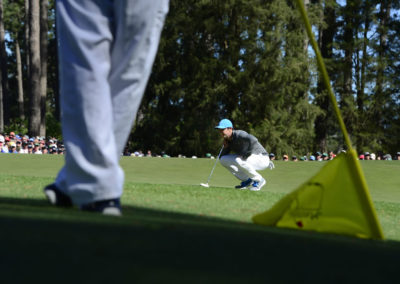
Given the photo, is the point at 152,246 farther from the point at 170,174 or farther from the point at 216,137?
the point at 216,137

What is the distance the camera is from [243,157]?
1080 centimetres

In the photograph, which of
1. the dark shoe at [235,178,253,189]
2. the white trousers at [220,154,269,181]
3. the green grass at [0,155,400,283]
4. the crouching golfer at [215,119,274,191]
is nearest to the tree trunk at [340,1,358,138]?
the crouching golfer at [215,119,274,191]

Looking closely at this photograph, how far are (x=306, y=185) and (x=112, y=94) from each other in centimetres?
121

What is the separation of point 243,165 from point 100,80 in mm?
7526

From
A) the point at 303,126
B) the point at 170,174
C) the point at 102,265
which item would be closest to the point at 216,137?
the point at 303,126

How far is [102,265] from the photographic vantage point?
1.62 meters

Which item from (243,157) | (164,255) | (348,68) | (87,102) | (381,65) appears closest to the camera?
(164,255)

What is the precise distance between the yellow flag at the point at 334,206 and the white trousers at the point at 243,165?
22.4 feet

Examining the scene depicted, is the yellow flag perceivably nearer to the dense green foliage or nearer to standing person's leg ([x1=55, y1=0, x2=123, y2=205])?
standing person's leg ([x1=55, y1=0, x2=123, y2=205])

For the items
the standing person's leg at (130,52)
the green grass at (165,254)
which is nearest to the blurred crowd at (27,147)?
the standing person's leg at (130,52)

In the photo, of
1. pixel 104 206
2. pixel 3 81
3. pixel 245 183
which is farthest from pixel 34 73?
pixel 104 206

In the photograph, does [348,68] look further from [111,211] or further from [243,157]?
[111,211]

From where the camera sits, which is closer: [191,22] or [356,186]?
[356,186]

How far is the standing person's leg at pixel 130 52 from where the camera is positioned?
10.7 ft
